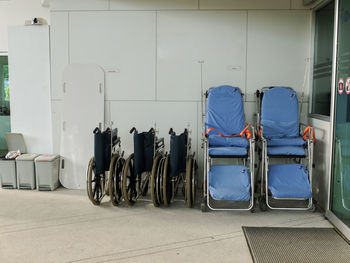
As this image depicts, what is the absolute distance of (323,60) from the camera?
15.7ft

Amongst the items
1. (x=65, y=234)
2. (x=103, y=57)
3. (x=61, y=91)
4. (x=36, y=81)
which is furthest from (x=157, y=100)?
(x=65, y=234)

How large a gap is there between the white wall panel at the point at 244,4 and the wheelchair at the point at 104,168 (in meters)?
2.15

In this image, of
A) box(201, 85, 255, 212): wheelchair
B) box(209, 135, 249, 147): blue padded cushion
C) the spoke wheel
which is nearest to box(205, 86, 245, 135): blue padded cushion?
box(201, 85, 255, 212): wheelchair

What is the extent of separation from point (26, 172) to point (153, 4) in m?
2.91

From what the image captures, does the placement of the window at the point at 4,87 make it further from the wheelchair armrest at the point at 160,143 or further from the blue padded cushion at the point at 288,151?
the blue padded cushion at the point at 288,151

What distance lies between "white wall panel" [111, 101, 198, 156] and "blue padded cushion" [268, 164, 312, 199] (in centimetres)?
136

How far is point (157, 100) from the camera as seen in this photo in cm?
545

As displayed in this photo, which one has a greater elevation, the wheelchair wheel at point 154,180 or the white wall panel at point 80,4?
the white wall panel at point 80,4

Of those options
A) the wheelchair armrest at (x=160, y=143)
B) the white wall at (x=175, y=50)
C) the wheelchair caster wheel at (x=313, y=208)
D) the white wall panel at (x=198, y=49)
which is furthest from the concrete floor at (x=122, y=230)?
the white wall panel at (x=198, y=49)

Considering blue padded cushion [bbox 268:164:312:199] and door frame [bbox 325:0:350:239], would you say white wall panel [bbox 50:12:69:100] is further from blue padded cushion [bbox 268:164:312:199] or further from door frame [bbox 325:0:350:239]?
door frame [bbox 325:0:350:239]

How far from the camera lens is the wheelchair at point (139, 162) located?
4645 mm

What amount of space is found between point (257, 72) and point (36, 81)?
3190 millimetres

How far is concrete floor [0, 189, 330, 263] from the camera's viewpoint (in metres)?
3.34

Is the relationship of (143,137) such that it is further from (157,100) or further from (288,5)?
(288,5)
